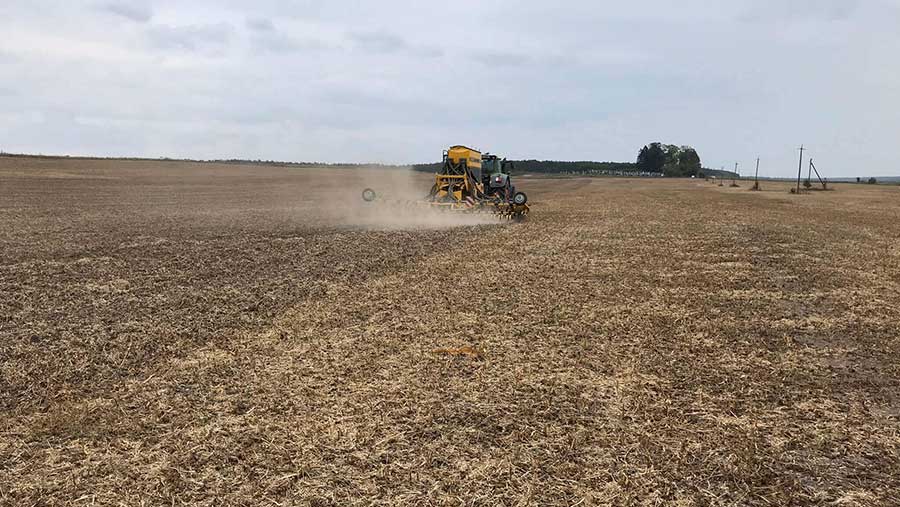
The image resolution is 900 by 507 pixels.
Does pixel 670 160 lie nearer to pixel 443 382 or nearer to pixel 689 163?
pixel 689 163

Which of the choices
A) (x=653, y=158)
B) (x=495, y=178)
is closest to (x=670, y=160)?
(x=653, y=158)

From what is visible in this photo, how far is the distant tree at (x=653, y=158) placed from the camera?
569ft

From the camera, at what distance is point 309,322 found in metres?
8.48

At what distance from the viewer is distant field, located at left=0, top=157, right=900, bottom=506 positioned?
4297 millimetres

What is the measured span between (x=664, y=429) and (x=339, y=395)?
10.1 ft

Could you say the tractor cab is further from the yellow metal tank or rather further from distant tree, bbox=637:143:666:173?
distant tree, bbox=637:143:666:173

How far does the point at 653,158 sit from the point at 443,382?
599 ft

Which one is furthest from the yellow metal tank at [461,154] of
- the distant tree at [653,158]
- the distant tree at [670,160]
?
the distant tree at [653,158]

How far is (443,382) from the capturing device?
6.18 m

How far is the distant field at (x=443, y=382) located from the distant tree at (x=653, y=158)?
17119cm

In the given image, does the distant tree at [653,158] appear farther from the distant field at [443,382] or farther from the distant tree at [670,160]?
the distant field at [443,382]

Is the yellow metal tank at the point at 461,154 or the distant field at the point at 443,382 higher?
the yellow metal tank at the point at 461,154

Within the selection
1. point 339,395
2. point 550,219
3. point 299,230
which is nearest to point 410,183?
point 550,219

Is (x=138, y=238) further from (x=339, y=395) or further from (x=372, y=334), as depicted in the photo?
(x=339, y=395)
